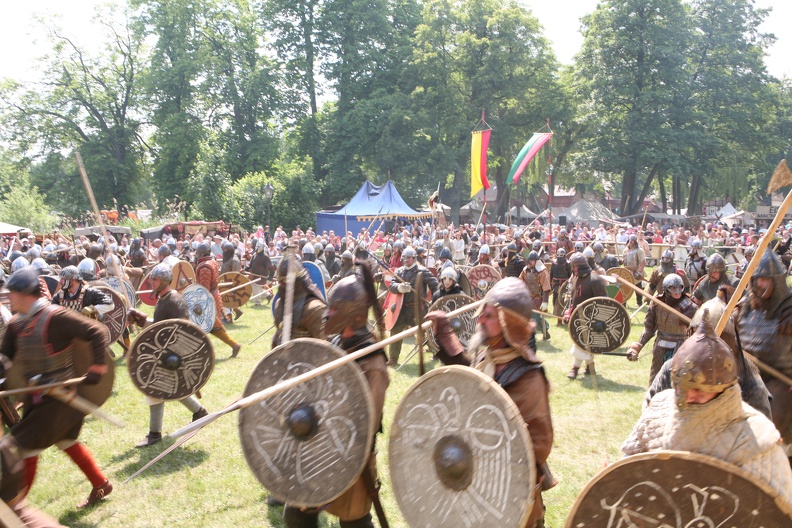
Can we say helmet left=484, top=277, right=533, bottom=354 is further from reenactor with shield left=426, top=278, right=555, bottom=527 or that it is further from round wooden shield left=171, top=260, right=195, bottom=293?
round wooden shield left=171, top=260, right=195, bottom=293

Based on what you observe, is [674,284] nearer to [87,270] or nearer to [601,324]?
[601,324]

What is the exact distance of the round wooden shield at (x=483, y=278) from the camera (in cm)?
1173

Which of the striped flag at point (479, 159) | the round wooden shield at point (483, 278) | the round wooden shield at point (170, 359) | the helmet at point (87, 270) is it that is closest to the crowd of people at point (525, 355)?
the round wooden shield at point (170, 359)

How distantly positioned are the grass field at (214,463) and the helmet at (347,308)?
1.72 metres

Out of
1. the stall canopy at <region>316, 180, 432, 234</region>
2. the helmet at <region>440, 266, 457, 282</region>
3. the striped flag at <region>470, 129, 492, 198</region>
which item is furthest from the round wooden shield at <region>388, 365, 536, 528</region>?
the stall canopy at <region>316, 180, 432, 234</region>

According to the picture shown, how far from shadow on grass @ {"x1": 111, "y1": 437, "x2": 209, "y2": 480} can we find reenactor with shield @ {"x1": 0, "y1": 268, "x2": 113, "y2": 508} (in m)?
1.61

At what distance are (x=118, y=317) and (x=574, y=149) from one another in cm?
4102

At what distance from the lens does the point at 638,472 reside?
2289 mm

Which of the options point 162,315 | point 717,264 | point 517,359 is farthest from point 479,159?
point 517,359

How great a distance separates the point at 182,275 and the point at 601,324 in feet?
22.5

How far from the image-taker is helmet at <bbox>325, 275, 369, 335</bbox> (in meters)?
3.66

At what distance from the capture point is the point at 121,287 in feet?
30.9

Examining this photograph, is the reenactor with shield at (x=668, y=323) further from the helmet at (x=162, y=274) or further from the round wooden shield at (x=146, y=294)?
the round wooden shield at (x=146, y=294)

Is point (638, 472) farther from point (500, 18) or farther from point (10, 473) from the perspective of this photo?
point (500, 18)
